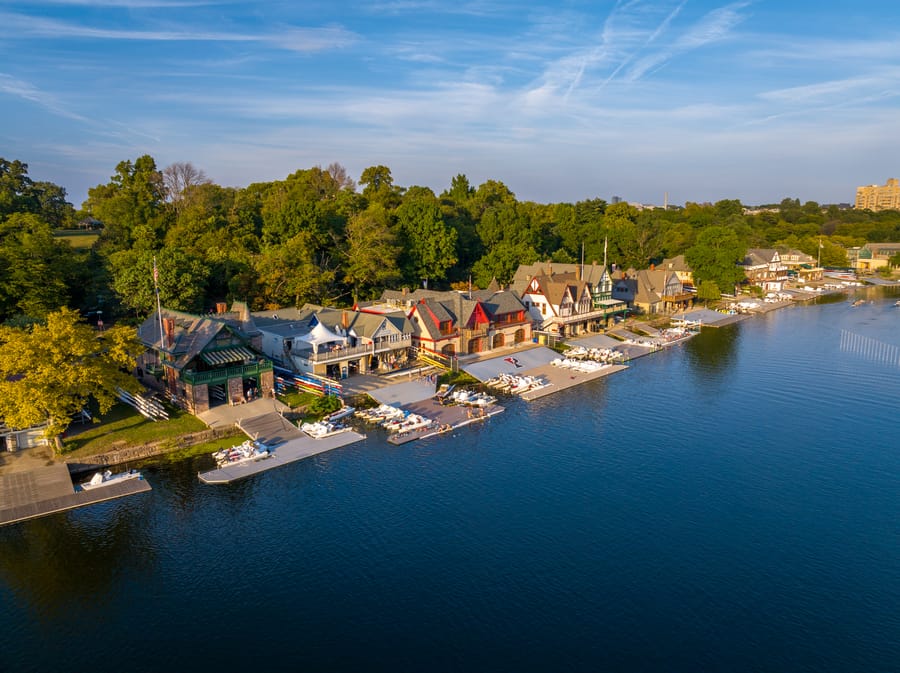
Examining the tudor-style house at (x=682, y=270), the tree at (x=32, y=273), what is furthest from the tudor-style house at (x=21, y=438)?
the tudor-style house at (x=682, y=270)

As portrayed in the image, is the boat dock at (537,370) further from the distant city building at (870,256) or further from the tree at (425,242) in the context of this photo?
the distant city building at (870,256)

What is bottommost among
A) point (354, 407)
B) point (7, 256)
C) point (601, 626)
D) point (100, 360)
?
point (601, 626)

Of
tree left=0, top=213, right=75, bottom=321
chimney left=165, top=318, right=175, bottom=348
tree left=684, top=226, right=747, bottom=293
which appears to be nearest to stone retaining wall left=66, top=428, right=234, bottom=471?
chimney left=165, top=318, right=175, bottom=348

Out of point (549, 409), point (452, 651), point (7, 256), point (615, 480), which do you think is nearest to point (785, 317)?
point (549, 409)

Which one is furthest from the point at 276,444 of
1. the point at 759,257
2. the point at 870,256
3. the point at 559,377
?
the point at 870,256

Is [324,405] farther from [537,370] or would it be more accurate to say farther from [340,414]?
[537,370]

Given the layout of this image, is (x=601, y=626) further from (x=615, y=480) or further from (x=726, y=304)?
(x=726, y=304)
